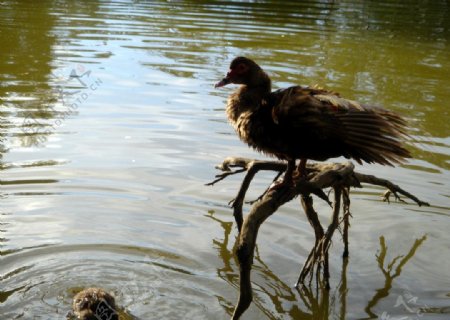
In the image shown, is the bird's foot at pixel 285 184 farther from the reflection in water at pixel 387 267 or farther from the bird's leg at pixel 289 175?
the reflection in water at pixel 387 267

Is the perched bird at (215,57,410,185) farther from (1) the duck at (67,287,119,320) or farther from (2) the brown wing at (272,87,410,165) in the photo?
(1) the duck at (67,287,119,320)

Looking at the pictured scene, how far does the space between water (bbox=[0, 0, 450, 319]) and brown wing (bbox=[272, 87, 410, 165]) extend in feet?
4.30

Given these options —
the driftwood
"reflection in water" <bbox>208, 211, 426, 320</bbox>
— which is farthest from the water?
the driftwood

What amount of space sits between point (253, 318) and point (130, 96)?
636 centimetres

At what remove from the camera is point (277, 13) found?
19.8 meters

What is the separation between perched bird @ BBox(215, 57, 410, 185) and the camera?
4.71m

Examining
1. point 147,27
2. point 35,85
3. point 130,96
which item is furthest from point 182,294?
point 147,27

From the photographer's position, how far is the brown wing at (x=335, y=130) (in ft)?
15.4

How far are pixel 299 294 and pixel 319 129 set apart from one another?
74.4 inches

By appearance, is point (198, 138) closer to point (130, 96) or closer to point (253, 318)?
point (130, 96)

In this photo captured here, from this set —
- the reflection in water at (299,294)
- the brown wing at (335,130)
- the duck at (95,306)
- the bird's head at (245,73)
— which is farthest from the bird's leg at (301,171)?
the duck at (95,306)

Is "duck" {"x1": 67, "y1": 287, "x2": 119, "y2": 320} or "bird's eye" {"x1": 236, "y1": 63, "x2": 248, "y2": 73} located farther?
"bird's eye" {"x1": 236, "y1": 63, "x2": 248, "y2": 73}

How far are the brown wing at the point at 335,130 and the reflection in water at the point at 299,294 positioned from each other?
61.7 inches

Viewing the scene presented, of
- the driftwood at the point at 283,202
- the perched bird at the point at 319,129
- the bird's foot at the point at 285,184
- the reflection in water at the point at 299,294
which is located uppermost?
the perched bird at the point at 319,129
